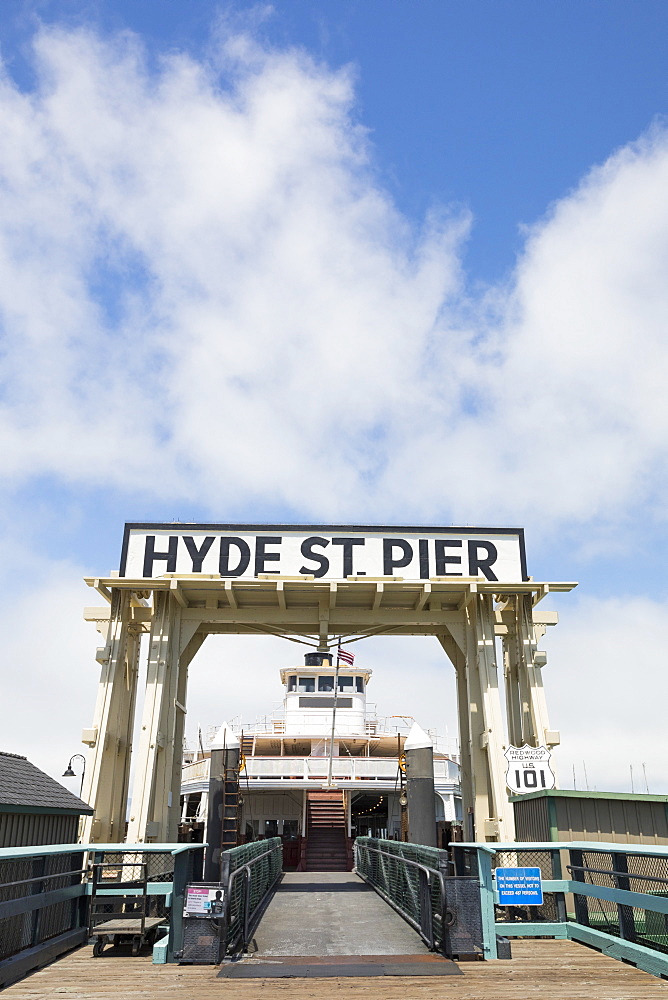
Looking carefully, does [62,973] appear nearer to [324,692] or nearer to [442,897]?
[442,897]

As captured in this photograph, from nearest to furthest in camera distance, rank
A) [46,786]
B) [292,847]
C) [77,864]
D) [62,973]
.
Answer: [62,973] < [77,864] < [46,786] < [292,847]

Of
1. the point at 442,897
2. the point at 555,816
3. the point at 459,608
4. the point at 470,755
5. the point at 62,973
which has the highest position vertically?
the point at 459,608

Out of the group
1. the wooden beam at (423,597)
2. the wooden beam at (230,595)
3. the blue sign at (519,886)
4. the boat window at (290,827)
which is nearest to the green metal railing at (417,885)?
the blue sign at (519,886)

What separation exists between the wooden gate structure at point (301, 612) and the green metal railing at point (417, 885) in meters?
2.62

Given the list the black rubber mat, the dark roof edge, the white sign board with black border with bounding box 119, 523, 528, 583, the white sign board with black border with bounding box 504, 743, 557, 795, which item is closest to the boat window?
the white sign board with black border with bounding box 119, 523, 528, 583

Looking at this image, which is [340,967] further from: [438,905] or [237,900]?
[237,900]

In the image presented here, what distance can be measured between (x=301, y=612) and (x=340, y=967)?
12477 millimetres

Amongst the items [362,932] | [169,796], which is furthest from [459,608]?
[362,932]

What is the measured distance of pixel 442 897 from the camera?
9203mm

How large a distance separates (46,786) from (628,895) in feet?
27.5

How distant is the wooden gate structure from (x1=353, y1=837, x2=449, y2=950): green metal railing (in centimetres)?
262

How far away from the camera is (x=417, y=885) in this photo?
11.7 meters

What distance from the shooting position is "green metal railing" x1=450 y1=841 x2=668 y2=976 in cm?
834

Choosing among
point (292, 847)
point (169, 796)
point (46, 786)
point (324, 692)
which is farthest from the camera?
point (324, 692)
